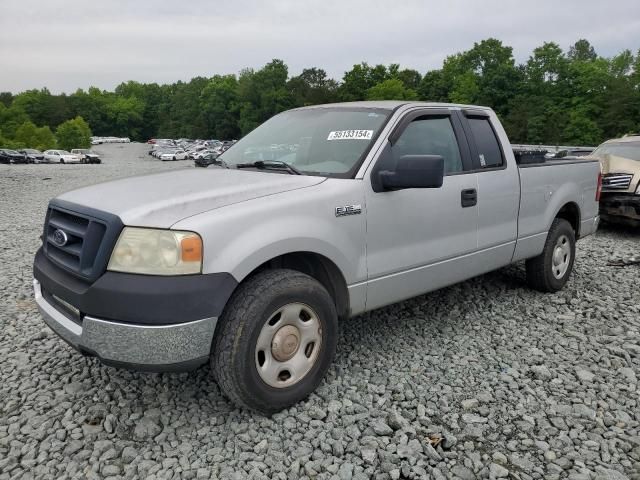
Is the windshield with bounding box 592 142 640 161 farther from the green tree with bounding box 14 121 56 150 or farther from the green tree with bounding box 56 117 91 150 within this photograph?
the green tree with bounding box 56 117 91 150

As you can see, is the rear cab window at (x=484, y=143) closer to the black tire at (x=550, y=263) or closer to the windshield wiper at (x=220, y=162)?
the black tire at (x=550, y=263)

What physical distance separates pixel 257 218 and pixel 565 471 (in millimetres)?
2051

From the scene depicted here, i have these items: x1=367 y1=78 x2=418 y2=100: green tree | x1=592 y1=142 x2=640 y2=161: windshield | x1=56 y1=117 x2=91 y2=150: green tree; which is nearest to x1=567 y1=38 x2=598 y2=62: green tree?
x1=367 y1=78 x2=418 y2=100: green tree

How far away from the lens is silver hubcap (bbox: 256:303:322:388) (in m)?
2.91

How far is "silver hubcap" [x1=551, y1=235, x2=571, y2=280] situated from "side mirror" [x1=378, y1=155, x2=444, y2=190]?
2666mm

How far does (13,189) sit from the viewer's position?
16562mm

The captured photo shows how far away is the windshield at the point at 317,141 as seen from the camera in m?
3.50

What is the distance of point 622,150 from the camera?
9.37 metres

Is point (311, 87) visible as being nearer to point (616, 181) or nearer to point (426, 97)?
point (426, 97)

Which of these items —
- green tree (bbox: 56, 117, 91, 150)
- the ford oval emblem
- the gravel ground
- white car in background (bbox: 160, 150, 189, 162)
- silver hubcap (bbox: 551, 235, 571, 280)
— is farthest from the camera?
green tree (bbox: 56, 117, 91, 150)

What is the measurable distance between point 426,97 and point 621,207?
78.7 m

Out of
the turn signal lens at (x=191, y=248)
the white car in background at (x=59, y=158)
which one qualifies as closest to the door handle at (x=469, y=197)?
the turn signal lens at (x=191, y=248)

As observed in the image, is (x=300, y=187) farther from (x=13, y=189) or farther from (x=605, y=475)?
(x=13, y=189)

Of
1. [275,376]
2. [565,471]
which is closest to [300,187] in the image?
[275,376]
